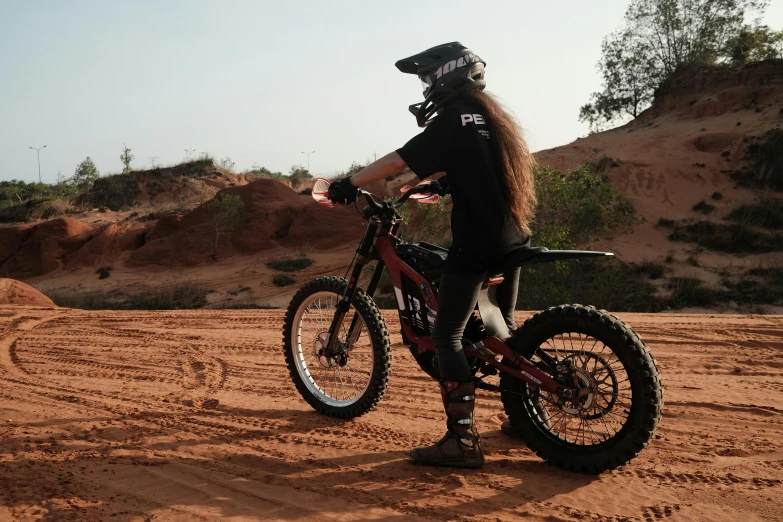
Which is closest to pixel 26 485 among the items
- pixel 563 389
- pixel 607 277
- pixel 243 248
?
pixel 563 389

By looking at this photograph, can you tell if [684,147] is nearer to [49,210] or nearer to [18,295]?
[18,295]

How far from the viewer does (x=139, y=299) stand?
20781 mm

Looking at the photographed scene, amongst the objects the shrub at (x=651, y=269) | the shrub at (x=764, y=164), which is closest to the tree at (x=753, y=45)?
the shrub at (x=764, y=164)

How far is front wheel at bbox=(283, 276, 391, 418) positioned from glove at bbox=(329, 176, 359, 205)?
857mm

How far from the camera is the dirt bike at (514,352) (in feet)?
12.0

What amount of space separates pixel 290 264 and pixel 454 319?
21.0 meters

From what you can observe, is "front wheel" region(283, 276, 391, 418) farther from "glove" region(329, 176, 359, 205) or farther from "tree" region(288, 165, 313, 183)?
"tree" region(288, 165, 313, 183)

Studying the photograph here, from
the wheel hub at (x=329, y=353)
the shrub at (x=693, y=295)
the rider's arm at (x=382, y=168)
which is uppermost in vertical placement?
the rider's arm at (x=382, y=168)

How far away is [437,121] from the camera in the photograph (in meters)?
3.73

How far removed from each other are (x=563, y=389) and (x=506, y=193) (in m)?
1.15

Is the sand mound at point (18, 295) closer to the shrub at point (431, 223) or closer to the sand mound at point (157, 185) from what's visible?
the shrub at point (431, 223)

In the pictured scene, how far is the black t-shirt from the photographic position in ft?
12.1

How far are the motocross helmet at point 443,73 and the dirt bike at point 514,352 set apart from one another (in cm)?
62

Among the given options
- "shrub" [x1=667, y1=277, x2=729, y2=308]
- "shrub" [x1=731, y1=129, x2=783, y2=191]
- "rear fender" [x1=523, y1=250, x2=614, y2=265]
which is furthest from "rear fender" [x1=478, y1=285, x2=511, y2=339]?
"shrub" [x1=731, y1=129, x2=783, y2=191]
